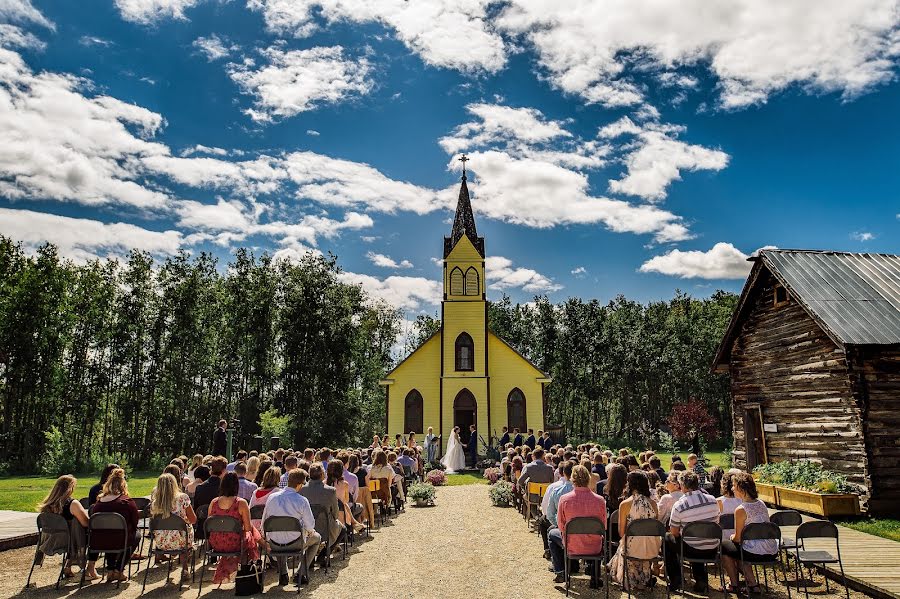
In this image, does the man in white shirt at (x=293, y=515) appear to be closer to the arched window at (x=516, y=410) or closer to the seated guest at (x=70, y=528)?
the seated guest at (x=70, y=528)

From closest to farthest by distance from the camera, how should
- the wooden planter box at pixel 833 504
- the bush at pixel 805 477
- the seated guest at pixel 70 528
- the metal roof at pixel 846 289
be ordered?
the seated guest at pixel 70 528 → the wooden planter box at pixel 833 504 → the bush at pixel 805 477 → the metal roof at pixel 846 289

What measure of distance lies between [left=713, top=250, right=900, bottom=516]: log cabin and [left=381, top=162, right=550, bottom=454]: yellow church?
1361 centimetres

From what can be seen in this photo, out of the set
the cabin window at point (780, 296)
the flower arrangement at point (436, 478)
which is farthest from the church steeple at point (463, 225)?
the cabin window at point (780, 296)

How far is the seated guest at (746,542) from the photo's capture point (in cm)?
695

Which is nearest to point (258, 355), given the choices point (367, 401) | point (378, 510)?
point (367, 401)

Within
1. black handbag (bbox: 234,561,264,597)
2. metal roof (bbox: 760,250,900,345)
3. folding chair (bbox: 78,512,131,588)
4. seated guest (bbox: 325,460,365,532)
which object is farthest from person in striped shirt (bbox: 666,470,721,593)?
folding chair (bbox: 78,512,131,588)

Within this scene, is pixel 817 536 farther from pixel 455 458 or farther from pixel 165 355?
pixel 165 355

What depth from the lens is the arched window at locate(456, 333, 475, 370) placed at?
98.2 ft

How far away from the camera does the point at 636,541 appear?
23.2ft

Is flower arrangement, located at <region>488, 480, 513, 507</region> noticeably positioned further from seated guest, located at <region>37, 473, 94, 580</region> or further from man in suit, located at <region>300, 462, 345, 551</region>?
seated guest, located at <region>37, 473, 94, 580</region>

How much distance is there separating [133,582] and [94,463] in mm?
21155

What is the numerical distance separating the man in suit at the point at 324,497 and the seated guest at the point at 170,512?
1.65 m

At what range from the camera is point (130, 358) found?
32688 millimetres

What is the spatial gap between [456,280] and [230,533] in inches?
937
